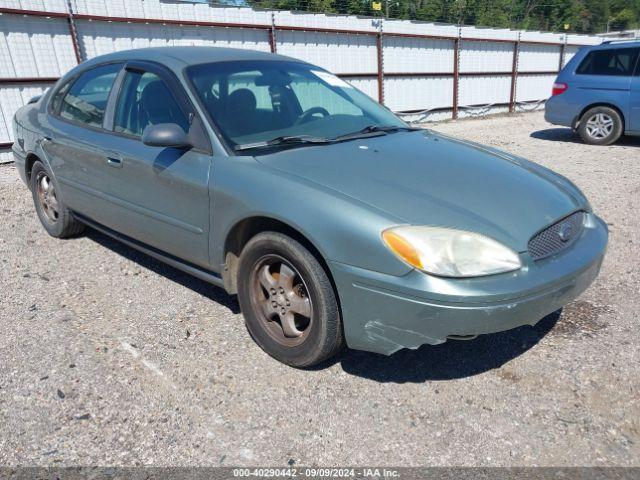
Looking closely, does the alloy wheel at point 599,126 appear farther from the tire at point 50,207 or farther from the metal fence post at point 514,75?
the tire at point 50,207

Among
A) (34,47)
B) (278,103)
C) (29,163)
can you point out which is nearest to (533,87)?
(34,47)

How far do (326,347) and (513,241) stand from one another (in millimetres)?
1018

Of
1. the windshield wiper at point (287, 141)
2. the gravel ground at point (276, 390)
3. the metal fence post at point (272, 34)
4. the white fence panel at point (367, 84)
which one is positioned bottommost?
the gravel ground at point (276, 390)

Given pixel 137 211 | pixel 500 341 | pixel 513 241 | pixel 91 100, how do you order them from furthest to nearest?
1. pixel 91 100
2. pixel 137 211
3. pixel 500 341
4. pixel 513 241

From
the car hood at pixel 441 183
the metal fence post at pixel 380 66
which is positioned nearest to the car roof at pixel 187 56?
the car hood at pixel 441 183

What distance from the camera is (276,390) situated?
2631mm

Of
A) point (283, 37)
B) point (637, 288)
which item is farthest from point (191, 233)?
point (283, 37)

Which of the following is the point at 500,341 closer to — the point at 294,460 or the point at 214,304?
the point at 294,460

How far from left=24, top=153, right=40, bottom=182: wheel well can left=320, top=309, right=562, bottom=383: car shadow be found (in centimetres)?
358

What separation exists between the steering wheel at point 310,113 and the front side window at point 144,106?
707 millimetres

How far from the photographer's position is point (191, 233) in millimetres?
3053

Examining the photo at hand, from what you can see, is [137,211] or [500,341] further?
[137,211]

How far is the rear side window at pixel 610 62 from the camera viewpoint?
9.16m

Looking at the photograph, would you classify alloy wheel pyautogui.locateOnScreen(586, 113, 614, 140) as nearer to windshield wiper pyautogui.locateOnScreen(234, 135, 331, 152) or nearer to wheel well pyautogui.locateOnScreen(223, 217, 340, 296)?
windshield wiper pyautogui.locateOnScreen(234, 135, 331, 152)
